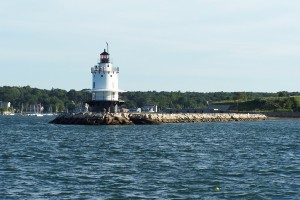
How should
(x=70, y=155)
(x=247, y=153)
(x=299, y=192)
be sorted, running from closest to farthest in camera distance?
1. (x=299, y=192)
2. (x=70, y=155)
3. (x=247, y=153)

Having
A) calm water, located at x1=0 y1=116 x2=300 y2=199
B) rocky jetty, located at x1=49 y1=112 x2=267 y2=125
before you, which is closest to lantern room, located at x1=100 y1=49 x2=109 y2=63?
rocky jetty, located at x1=49 y1=112 x2=267 y2=125

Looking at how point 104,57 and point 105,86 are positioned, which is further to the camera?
point 104,57

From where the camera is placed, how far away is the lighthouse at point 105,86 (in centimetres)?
8981

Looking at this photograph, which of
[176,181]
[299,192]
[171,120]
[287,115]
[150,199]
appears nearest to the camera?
[150,199]

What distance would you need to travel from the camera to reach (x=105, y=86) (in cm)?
8975

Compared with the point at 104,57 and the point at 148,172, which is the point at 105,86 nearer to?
the point at 104,57

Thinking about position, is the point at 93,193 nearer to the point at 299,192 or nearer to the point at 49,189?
the point at 49,189

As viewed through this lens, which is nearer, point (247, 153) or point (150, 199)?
point (150, 199)

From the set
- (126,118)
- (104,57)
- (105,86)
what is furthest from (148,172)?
(104,57)

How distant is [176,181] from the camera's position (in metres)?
28.5

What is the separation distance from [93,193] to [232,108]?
14573 centimetres

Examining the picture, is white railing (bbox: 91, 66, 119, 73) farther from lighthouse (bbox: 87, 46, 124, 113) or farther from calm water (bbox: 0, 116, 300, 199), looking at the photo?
calm water (bbox: 0, 116, 300, 199)

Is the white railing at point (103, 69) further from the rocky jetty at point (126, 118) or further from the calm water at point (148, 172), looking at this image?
the calm water at point (148, 172)

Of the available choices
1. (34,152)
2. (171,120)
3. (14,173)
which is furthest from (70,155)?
(171,120)
